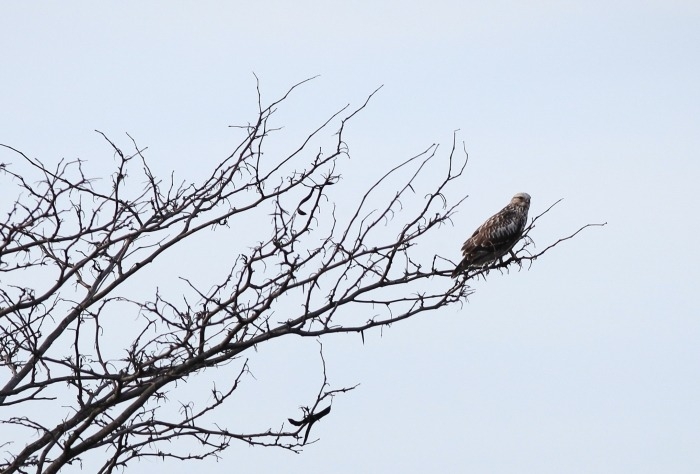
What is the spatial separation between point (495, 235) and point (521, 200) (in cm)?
204

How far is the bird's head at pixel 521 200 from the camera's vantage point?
14.3 meters

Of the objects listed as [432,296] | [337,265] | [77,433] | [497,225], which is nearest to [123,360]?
[77,433]

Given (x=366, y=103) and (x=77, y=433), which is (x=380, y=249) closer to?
(x=366, y=103)

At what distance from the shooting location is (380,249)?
5805 mm

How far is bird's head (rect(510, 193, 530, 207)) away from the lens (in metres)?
14.3

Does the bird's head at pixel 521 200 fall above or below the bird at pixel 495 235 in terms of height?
above

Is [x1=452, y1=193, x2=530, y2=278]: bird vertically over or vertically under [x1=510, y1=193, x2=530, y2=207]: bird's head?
under

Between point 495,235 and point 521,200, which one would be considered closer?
point 495,235

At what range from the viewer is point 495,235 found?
12523 mm

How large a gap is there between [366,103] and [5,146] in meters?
2.08

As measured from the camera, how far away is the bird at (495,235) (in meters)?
12.1

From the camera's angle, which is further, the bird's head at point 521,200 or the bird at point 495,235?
the bird's head at point 521,200

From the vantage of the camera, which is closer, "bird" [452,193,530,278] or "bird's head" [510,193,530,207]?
"bird" [452,193,530,278]

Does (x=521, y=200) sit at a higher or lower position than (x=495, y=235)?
higher
